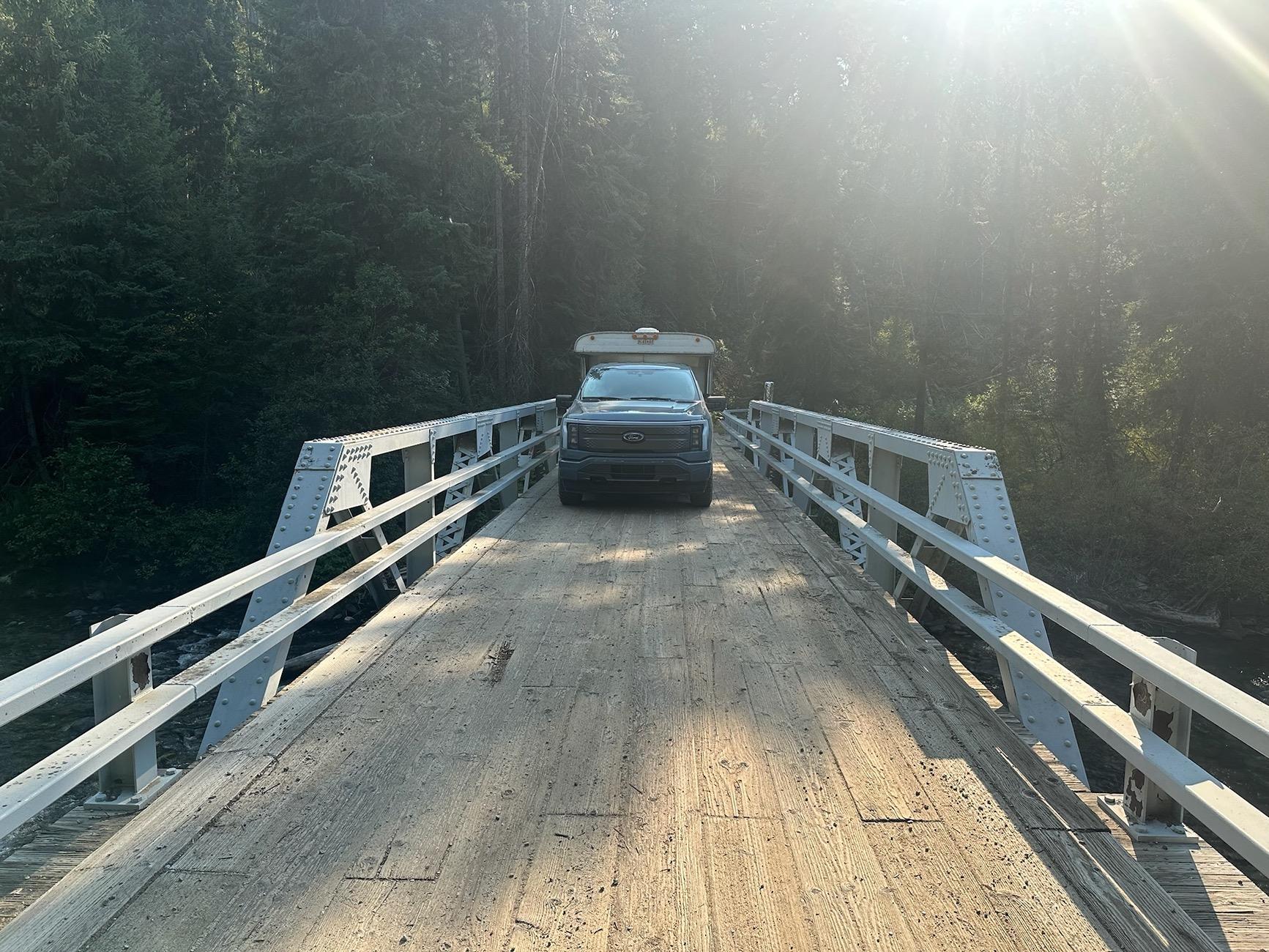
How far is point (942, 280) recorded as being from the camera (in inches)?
1467

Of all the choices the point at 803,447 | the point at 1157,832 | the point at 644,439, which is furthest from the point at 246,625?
the point at 803,447

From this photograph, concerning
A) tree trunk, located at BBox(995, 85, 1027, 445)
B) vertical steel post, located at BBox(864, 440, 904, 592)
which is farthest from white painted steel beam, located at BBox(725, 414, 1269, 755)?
tree trunk, located at BBox(995, 85, 1027, 445)

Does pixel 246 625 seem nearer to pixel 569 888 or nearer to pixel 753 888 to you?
pixel 569 888

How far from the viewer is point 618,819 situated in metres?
3.32

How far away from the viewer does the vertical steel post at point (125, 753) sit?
318 cm

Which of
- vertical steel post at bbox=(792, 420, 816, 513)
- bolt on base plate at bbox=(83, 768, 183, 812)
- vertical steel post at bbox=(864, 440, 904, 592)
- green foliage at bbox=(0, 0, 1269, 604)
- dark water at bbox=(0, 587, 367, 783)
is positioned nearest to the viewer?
bolt on base plate at bbox=(83, 768, 183, 812)

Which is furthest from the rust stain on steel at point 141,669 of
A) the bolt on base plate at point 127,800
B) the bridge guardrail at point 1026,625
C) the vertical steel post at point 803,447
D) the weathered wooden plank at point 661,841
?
the vertical steel post at point 803,447

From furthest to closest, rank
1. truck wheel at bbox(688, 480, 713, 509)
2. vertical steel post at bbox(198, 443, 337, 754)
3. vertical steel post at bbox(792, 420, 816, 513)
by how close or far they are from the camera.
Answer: vertical steel post at bbox(792, 420, 816, 513) < truck wheel at bbox(688, 480, 713, 509) < vertical steel post at bbox(198, 443, 337, 754)

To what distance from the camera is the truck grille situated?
1078 centimetres

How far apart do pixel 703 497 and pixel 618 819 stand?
25.7 feet

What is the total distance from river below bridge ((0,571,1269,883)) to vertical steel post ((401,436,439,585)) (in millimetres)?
7306

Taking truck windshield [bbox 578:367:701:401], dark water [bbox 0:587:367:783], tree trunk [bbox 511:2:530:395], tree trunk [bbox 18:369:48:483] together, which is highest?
tree trunk [bbox 511:2:530:395]

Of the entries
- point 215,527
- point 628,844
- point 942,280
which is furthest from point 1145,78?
point 215,527

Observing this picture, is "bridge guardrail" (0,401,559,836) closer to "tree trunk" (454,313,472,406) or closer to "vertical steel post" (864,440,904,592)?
"vertical steel post" (864,440,904,592)
